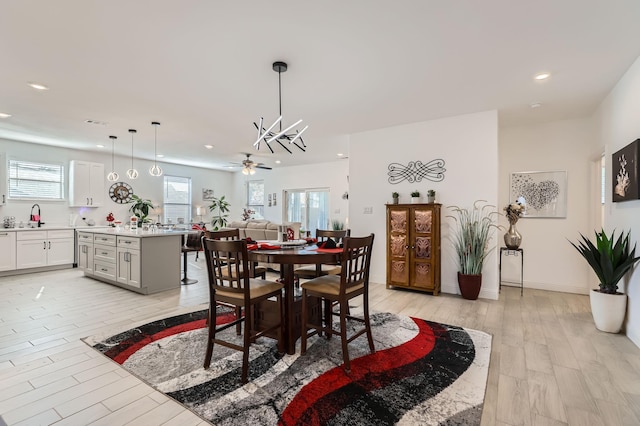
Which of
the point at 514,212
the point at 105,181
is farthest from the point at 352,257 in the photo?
the point at 105,181

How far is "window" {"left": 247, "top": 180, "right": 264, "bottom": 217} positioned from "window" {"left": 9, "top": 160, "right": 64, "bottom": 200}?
16.1 feet

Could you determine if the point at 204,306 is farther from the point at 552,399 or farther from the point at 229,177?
the point at 229,177

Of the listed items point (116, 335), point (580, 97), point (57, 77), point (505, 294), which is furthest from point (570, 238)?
point (57, 77)

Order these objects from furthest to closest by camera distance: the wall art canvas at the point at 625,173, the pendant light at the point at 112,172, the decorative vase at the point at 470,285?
the pendant light at the point at 112,172, the decorative vase at the point at 470,285, the wall art canvas at the point at 625,173

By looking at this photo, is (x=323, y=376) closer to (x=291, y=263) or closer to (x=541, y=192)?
(x=291, y=263)

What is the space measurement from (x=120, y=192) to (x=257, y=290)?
7132mm

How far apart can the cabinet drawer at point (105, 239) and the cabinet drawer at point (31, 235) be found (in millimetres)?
1747

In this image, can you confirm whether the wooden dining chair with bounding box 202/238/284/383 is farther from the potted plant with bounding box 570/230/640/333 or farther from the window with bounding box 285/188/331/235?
the window with bounding box 285/188/331/235

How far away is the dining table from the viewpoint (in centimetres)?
233

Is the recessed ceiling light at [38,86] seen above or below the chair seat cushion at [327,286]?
above

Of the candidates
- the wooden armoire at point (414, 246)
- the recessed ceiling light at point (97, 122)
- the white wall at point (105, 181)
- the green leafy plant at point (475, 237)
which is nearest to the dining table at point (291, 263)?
the wooden armoire at point (414, 246)

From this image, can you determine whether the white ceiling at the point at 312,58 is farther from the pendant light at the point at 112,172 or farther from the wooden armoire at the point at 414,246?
the wooden armoire at the point at 414,246

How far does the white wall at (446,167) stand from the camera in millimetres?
4281

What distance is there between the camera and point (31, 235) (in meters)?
Result: 5.85
